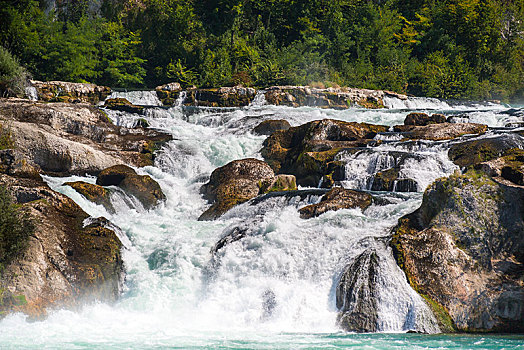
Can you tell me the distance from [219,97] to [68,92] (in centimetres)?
871

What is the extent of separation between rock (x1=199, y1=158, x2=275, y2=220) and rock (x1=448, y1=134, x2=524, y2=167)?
6.02 meters

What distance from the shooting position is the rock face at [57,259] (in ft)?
31.0

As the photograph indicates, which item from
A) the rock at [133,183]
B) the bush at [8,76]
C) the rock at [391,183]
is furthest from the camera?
the bush at [8,76]

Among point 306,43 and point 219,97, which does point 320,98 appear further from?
point 306,43

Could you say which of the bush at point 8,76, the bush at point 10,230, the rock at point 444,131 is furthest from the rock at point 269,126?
the bush at point 10,230

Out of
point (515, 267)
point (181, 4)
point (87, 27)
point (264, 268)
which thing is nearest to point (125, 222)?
point (264, 268)

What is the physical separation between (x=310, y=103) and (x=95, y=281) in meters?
25.0

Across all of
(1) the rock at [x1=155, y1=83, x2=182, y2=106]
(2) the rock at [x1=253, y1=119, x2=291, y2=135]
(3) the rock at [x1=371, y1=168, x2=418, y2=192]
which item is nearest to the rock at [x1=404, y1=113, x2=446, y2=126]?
(2) the rock at [x1=253, y1=119, x2=291, y2=135]

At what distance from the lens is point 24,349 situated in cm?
743

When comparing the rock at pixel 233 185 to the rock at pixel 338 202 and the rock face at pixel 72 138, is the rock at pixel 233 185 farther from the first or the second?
the rock face at pixel 72 138

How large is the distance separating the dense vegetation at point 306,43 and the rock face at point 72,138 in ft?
52.9

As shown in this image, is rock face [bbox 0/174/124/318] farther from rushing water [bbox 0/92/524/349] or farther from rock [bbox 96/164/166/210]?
rock [bbox 96/164/166/210]

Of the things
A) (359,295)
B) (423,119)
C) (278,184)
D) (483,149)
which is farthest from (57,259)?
(423,119)

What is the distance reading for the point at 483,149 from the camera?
1655cm
